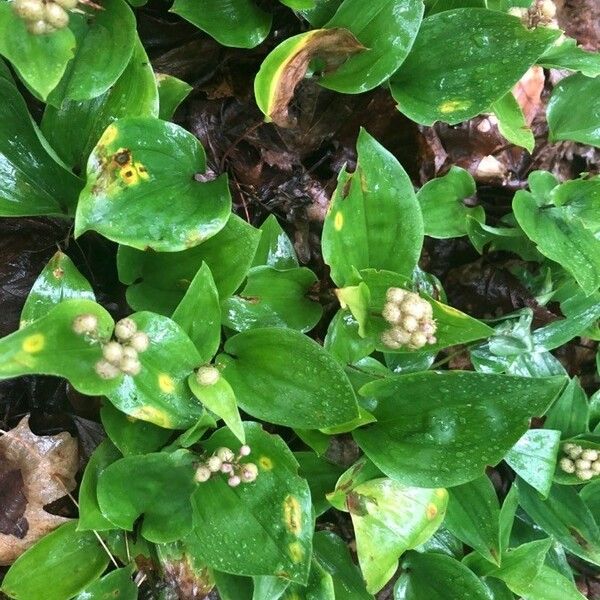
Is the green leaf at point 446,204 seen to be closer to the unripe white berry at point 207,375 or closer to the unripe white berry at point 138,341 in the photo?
the unripe white berry at point 207,375

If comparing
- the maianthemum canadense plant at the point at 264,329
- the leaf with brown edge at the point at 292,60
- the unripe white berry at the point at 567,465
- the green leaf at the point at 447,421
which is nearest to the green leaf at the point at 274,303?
the maianthemum canadense plant at the point at 264,329

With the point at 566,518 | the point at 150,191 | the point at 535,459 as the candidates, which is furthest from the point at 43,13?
the point at 566,518

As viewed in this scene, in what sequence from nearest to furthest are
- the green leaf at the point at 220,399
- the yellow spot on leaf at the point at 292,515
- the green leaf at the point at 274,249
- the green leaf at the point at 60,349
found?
the green leaf at the point at 60,349
the green leaf at the point at 220,399
the yellow spot on leaf at the point at 292,515
the green leaf at the point at 274,249

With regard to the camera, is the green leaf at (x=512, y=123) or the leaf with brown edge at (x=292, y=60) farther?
the green leaf at (x=512, y=123)

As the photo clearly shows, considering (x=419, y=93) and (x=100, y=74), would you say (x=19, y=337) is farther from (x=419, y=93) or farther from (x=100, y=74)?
(x=419, y=93)

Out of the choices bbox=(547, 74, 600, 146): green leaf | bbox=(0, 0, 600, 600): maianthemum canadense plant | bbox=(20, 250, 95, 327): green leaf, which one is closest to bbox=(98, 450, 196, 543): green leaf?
bbox=(0, 0, 600, 600): maianthemum canadense plant

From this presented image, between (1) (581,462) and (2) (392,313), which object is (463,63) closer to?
(2) (392,313)
